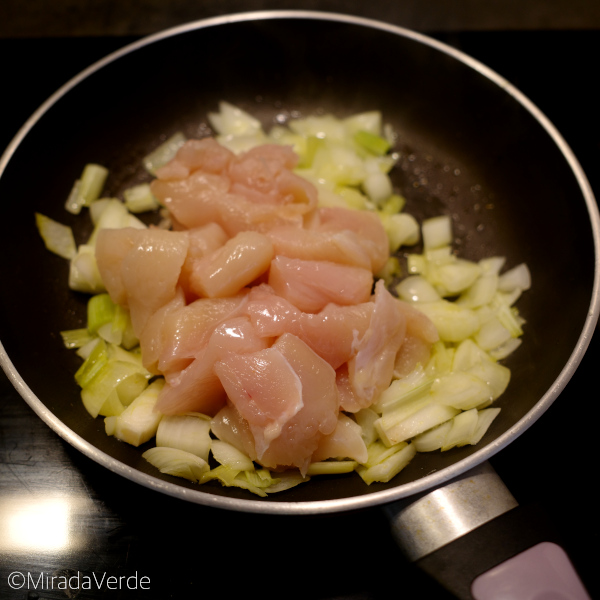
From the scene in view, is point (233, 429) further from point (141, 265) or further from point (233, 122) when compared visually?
point (233, 122)

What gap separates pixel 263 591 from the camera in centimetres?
162

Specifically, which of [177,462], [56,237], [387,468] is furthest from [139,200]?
[387,468]

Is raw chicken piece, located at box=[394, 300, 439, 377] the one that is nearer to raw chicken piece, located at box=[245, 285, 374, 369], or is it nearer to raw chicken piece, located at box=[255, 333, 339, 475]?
Answer: raw chicken piece, located at box=[245, 285, 374, 369]

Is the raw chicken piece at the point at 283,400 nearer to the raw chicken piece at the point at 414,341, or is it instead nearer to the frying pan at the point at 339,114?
the frying pan at the point at 339,114

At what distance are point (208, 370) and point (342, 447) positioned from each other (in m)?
0.57

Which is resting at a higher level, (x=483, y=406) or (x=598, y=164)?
(x=598, y=164)

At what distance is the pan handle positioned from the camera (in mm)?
1299

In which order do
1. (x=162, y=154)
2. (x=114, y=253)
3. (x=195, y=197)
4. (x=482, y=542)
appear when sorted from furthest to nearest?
(x=162, y=154)
(x=195, y=197)
(x=114, y=253)
(x=482, y=542)

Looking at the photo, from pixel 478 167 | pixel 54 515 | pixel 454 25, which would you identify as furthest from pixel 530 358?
pixel 454 25

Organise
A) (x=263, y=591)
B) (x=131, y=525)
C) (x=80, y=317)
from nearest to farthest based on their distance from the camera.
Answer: (x=263, y=591) < (x=131, y=525) < (x=80, y=317)

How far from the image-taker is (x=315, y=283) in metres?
1.94

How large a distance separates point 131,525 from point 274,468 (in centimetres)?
57

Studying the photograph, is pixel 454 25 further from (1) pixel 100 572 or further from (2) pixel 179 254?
(1) pixel 100 572

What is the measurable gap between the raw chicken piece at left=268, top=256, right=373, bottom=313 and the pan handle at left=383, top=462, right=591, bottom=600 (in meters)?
0.81
